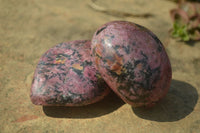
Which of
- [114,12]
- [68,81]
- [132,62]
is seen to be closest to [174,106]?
[132,62]

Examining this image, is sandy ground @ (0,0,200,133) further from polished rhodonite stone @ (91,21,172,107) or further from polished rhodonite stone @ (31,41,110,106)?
polished rhodonite stone @ (91,21,172,107)

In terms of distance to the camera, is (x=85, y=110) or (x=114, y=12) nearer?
(x=85, y=110)

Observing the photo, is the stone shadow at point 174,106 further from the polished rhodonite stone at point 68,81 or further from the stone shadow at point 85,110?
the polished rhodonite stone at point 68,81

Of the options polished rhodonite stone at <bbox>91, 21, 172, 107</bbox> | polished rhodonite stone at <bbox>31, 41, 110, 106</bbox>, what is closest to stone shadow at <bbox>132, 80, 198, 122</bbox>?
polished rhodonite stone at <bbox>91, 21, 172, 107</bbox>

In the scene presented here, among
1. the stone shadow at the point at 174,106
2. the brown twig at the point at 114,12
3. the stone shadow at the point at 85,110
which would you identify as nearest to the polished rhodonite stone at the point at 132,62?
the stone shadow at the point at 174,106

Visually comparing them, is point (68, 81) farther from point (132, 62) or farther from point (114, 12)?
point (114, 12)

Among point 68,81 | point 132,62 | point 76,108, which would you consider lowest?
point 76,108
